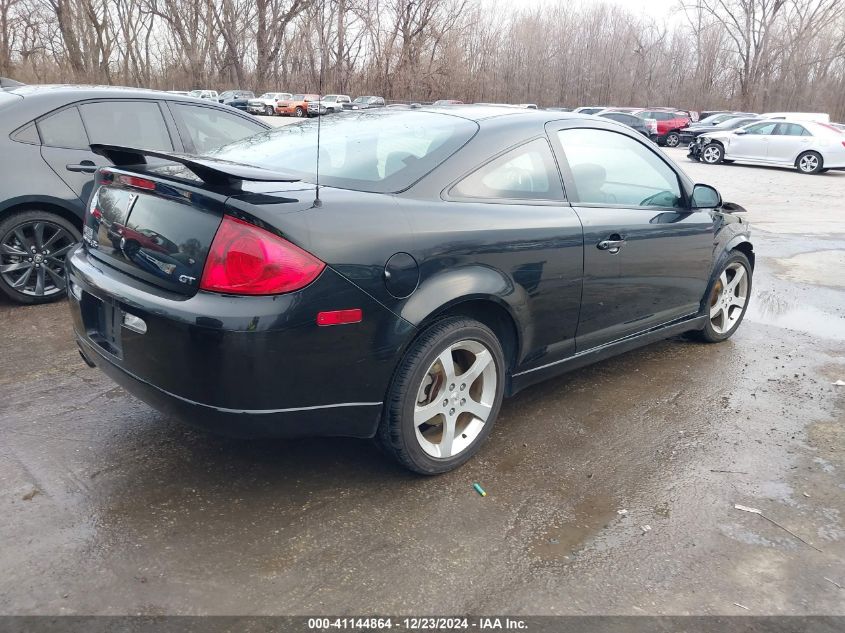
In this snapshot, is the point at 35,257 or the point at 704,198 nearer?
the point at 704,198

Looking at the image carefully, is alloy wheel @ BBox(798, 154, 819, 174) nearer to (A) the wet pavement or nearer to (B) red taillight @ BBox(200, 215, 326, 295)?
(A) the wet pavement

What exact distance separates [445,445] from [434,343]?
1.66ft

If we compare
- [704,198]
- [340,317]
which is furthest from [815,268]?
[340,317]

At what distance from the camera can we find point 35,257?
5117 mm

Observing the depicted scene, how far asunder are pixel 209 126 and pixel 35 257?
5.70 feet

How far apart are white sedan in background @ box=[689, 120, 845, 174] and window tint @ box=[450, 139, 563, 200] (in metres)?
19.4

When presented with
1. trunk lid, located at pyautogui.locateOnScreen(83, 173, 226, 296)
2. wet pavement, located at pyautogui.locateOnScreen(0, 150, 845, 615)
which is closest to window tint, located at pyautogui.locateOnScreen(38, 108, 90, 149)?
wet pavement, located at pyautogui.locateOnScreen(0, 150, 845, 615)

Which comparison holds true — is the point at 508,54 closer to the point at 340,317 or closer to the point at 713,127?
the point at 713,127

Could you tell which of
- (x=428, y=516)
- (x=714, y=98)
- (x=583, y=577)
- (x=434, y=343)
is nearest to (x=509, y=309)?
(x=434, y=343)

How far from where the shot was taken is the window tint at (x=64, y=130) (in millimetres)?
5055

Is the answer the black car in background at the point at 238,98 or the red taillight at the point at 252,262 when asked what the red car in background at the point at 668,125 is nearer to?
the black car in background at the point at 238,98

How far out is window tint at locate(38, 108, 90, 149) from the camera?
16.6 ft

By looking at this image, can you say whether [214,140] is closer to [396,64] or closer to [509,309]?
[509,309]

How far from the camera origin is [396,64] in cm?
4347
